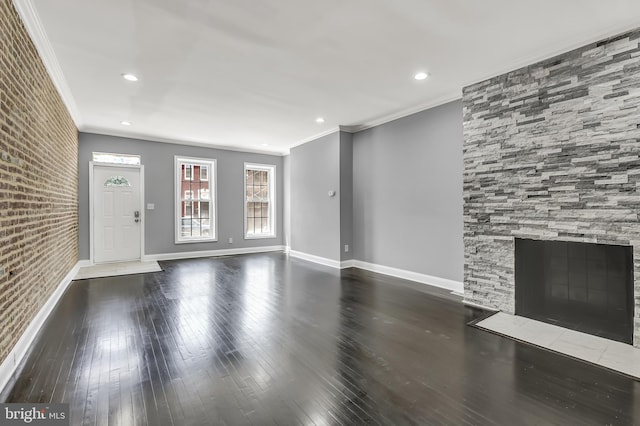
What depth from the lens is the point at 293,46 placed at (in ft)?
9.46

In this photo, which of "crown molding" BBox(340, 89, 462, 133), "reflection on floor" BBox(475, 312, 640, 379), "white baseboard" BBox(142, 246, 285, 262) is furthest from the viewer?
"white baseboard" BBox(142, 246, 285, 262)

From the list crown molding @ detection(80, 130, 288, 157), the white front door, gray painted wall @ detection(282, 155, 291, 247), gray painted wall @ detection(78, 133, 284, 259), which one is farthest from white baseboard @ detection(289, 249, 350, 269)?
the white front door

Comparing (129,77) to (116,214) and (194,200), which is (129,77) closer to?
(116,214)

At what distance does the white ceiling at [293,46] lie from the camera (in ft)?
7.79

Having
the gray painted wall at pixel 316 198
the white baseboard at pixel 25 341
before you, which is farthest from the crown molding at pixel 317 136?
the white baseboard at pixel 25 341

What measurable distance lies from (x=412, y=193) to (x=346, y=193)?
4.82ft

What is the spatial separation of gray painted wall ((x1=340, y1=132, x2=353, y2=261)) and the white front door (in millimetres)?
4386

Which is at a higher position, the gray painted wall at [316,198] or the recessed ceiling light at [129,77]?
the recessed ceiling light at [129,77]

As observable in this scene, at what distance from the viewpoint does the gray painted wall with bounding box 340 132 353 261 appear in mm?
5852

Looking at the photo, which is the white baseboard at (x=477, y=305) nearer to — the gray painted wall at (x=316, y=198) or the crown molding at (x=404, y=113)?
the gray painted wall at (x=316, y=198)

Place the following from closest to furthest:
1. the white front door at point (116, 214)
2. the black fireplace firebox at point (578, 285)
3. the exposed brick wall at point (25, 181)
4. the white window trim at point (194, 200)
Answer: the exposed brick wall at point (25, 181)
the black fireplace firebox at point (578, 285)
the white front door at point (116, 214)
the white window trim at point (194, 200)

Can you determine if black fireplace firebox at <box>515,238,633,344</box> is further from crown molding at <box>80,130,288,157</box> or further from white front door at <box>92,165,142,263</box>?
white front door at <box>92,165,142,263</box>

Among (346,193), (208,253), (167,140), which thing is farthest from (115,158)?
(346,193)

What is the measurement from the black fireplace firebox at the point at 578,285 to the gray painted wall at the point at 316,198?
10.5 ft
